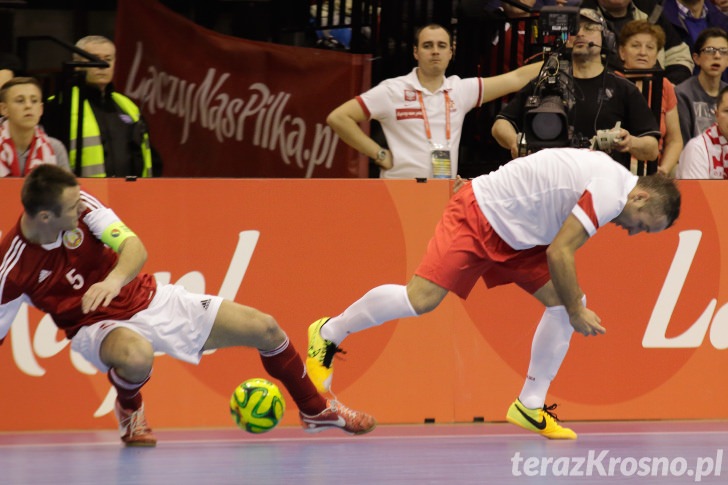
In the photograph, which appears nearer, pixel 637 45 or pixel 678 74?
pixel 637 45

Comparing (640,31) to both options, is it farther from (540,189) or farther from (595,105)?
(540,189)

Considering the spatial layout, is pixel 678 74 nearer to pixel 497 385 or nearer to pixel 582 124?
pixel 582 124

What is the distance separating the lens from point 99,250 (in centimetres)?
703

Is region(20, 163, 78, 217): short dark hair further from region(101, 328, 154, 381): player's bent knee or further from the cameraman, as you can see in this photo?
the cameraman

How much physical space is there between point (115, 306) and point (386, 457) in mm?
1641

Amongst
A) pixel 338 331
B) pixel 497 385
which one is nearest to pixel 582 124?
pixel 497 385

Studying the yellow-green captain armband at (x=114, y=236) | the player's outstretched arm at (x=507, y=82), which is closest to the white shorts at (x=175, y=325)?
the yellow-green captain armband at (x=114, y=236)

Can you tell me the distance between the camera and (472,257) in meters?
7.09

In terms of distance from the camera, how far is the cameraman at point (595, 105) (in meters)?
8.65

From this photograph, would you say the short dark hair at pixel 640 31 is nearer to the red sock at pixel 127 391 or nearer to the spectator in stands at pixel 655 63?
the spectator in stands at pixel 655 63

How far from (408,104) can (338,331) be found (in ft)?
7.15

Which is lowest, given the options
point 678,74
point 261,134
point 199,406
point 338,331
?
point 199,406

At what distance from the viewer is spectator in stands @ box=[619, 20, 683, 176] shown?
915cm

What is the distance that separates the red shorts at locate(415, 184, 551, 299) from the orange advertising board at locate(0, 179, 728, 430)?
1.29 metres
